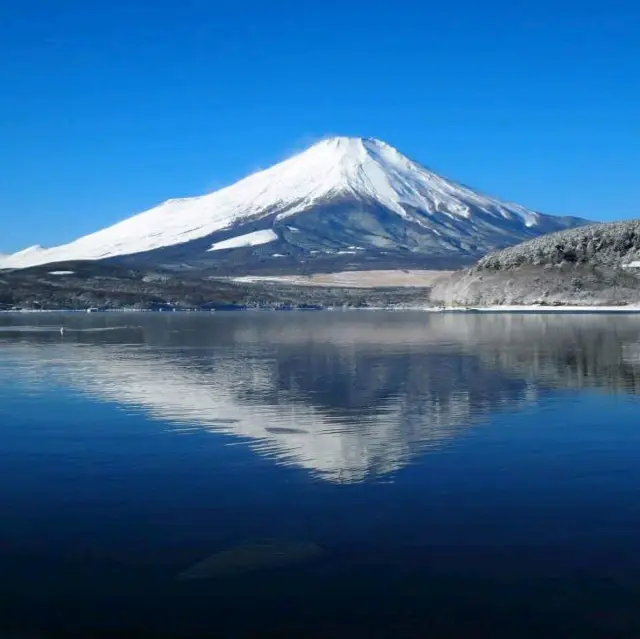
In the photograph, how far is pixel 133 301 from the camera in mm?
145000

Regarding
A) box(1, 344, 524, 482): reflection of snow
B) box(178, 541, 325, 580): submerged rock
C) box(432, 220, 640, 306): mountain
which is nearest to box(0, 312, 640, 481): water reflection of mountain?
box(1, 344, 524, 482): reflection of snow

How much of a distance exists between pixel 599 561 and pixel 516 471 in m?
4.25

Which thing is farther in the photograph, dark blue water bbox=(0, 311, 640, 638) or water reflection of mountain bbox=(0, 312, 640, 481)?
water reflection of mountain bbox=(0, 312, 640, 481)

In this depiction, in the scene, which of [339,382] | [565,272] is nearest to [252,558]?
[339,382]

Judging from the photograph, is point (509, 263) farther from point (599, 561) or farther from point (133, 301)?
point (599, 561)

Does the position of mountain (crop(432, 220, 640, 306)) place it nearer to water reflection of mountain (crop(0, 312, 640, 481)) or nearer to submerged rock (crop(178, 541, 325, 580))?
water reflection of mountain (crop(0, 312, 640, 481))

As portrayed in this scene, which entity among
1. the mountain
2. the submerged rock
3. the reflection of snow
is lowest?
the submerged rock

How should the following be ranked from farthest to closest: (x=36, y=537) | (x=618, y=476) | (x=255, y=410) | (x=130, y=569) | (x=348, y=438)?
(x=255, y=410) → (x=348, y=438) → (x=618, y=476) → (x=36, y=537) → (x=130, y=569)

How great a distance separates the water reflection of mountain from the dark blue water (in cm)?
13

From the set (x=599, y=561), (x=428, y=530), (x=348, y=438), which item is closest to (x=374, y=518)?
(x=428, y=530)

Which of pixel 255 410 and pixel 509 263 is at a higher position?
pixel 509 263

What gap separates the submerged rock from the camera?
9.05m

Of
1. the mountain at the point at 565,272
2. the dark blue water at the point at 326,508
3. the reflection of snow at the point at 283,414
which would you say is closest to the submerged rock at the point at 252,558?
the dark blue water at the point at 326,508

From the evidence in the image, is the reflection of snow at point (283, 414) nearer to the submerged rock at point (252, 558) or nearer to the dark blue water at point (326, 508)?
the dark blue water at point (326, 508)
